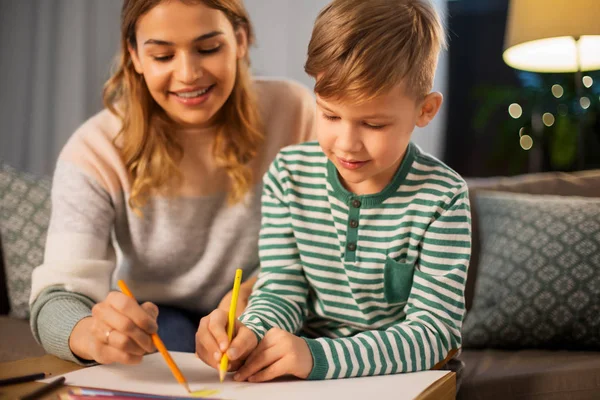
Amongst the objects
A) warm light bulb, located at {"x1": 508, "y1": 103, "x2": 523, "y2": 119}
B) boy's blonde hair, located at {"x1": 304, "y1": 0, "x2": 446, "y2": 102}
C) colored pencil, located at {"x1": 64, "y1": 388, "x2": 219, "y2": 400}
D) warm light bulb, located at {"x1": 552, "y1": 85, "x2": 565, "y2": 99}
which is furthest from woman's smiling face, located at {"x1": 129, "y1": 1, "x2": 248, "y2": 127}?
warm light bulb, located at {"x1": 508, "y1": 103, "x2": 523, "y2": 119}

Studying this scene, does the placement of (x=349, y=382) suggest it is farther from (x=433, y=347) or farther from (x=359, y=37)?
(x=359, y=37)

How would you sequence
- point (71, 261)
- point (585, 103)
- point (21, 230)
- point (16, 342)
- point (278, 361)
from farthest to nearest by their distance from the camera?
1. point (585, 103)
2. point (21, 230)
3. point (16, 342)
4. point (71, 261)
5. point (278, 361)

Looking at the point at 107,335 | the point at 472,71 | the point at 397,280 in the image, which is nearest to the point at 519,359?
the point at 397,280

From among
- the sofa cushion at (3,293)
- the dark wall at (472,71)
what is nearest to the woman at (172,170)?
the sofa cushion at (3,293)

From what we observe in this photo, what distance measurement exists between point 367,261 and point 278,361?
292 millimetres

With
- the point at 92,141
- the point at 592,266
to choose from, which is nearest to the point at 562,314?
the point at 592,266

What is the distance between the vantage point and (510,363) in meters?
1.43

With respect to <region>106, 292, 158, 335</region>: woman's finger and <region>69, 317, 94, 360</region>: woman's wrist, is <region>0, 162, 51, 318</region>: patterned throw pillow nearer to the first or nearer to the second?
<region>69, 317, 94, 360</region>: woman's wrist

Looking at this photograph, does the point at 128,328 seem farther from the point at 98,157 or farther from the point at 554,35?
the point at 554,35

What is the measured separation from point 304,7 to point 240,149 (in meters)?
2.02

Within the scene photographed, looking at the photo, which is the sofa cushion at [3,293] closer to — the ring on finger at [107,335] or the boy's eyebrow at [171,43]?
the boy's eyebrow at [171,43]

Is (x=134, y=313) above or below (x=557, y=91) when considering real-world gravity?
below

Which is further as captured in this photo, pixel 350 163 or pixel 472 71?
pixel 472 71

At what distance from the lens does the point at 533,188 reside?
1.84 metres
